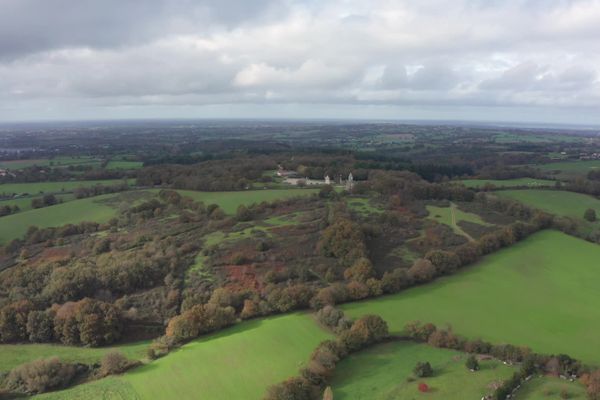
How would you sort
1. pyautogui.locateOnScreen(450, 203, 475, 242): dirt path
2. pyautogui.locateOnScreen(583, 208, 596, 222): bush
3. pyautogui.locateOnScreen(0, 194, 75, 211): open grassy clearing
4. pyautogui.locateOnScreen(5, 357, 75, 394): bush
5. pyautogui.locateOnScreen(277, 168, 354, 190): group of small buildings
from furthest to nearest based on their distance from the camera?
1. pyautogui.locateOnScreen(277, 168, 354, 190): group of small buildings
2. pyautogui.locateOnScreen(0, 194, 75, 211): open grassy clearing
3. pyautogui.locateOnScreen(583, 208, 596, 222): bush
4. pyautogui.locateOnScreen(450, 203, 475, 242): dirt path
5. pyautogui.locateOnScreen(5, 357, 75, 394): bush

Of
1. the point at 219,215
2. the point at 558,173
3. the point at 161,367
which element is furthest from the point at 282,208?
the point at 558,173

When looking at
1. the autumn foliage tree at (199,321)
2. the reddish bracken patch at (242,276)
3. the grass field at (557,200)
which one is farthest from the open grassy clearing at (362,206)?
the autumn foliage tree at (199,321)

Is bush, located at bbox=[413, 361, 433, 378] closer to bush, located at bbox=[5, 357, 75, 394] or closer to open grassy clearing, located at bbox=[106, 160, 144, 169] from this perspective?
bush, located at bbox=[5, 357, 75, 394]

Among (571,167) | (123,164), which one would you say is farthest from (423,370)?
(123,164)

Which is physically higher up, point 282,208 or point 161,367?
point 282,208

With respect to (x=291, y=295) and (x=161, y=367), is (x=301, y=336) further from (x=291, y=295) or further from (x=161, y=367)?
(x=161, y=367)

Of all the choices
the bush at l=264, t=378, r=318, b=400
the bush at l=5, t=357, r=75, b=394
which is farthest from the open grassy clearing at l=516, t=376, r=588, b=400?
the bush at l=5, t=357, r=75, b=394
